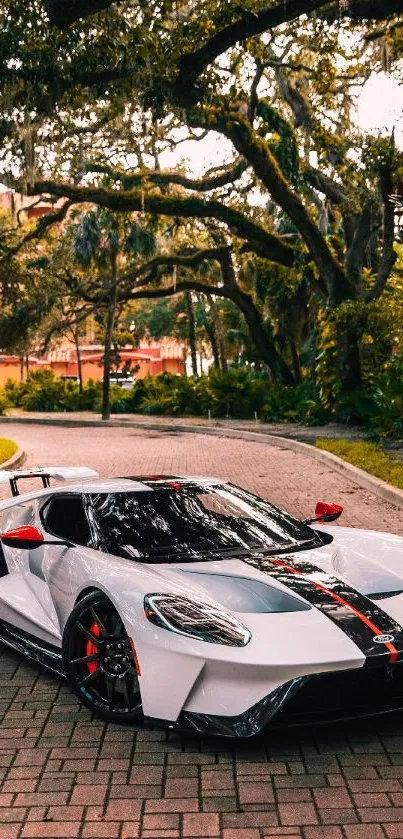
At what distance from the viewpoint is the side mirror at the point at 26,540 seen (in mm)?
5516

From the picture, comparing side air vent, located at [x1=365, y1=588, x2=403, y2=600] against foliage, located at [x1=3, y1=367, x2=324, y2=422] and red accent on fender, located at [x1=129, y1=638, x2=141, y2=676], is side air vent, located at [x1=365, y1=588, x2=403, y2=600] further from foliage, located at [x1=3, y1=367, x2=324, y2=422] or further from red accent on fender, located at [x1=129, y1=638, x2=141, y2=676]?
foliage, located at [x1=3, y1=367, x2=324, y2=422]

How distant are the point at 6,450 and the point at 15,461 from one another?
205 centimetres

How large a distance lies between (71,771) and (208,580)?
1.10 m

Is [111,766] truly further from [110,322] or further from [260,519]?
[110,322]

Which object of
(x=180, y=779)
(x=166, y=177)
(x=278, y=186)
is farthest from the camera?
(x=166, y=177)

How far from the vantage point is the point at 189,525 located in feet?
18.3

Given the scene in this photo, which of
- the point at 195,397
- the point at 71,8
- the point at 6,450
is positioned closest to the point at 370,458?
the point at 6,450

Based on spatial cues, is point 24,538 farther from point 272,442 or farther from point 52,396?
point 52,396

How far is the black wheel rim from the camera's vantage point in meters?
4.77

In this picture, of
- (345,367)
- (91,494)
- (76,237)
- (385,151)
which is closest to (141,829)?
(91,494)

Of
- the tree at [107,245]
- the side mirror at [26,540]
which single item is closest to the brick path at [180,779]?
the side mirror at [26,540]

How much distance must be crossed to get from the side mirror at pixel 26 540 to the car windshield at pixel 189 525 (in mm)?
284

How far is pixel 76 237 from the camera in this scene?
38.6 meters

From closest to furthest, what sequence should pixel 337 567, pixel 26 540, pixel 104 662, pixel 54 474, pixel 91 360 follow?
1. pixel 104 662
2. pixel 337 567
3. pixel 26 540
4. pixel 54 474
5. pixel 91 360
